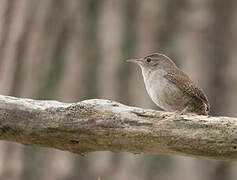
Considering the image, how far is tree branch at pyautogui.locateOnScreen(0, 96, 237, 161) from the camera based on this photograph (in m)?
3.38

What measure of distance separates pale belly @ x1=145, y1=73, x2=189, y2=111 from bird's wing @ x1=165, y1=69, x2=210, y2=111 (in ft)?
0.18

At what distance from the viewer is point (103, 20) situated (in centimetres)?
654

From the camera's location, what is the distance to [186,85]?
493 cm

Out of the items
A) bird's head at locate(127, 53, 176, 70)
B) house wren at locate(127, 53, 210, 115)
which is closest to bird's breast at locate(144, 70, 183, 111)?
house wren at locate(127, 53, 210, 115)

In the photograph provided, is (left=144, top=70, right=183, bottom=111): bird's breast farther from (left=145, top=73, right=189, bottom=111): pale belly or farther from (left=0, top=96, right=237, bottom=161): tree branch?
(left=0, top=96, right=237, bottom=161): tree branch

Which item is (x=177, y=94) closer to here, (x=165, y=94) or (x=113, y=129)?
(x=165, y=94)

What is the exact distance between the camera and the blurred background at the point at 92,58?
6355 mm

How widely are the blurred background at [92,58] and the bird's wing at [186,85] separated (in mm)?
1411

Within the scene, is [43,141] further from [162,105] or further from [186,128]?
[162,105]

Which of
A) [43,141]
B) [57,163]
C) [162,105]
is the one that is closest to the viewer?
[43,141]

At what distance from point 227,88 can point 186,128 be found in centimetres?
393

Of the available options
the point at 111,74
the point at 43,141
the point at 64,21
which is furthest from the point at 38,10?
the point at 43,141

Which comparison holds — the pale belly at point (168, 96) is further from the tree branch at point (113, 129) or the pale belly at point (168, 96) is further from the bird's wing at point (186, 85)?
the tree branch at point (113, 129)

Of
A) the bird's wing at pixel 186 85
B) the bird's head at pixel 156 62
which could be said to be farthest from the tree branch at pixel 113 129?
the bird's head at pixel 156 62
